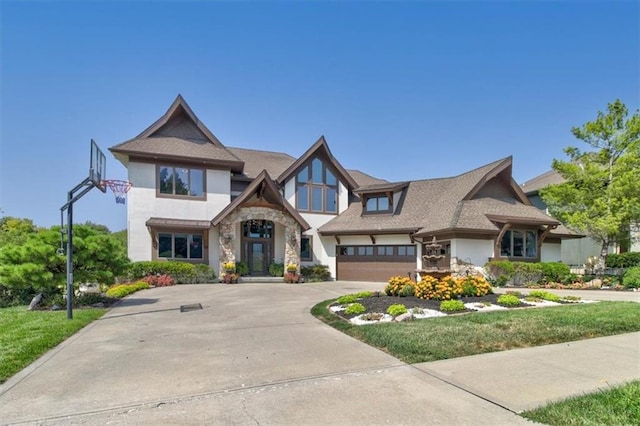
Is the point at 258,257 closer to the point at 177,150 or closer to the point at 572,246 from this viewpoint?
the point at 177,150

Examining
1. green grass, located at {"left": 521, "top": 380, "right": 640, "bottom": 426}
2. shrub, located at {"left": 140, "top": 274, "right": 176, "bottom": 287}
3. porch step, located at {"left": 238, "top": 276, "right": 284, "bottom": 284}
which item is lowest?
porch step, located at {"left": 238, "top": 276, "right": 284, "bottom": 284}

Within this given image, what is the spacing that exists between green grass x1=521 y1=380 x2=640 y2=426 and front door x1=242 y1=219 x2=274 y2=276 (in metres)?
20.0

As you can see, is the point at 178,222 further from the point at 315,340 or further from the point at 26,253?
the point at 315,340

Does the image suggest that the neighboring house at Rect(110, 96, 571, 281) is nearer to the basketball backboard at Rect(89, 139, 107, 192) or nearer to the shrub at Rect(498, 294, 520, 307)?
the shrub at Rect(498, 294, 520, 307)

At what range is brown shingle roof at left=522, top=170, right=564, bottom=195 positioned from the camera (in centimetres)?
2745

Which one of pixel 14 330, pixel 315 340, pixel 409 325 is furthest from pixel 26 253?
pixel 409 325

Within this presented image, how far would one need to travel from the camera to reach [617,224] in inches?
→ 720

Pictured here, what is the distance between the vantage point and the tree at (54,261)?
37.4ft

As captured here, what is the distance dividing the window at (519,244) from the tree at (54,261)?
18.0m

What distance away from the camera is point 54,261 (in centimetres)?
1173

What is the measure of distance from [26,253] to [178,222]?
987 cm


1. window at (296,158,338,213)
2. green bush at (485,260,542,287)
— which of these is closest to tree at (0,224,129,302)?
window at (296,158,338,213)

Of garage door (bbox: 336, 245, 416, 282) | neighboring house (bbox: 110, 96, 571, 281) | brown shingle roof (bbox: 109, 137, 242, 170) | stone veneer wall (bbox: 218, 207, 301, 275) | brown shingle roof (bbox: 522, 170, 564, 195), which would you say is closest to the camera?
→ neighboring house (bbox: 110, 96, 571, 281)

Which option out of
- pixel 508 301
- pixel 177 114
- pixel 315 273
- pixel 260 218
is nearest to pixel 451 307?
pixel 508 301
